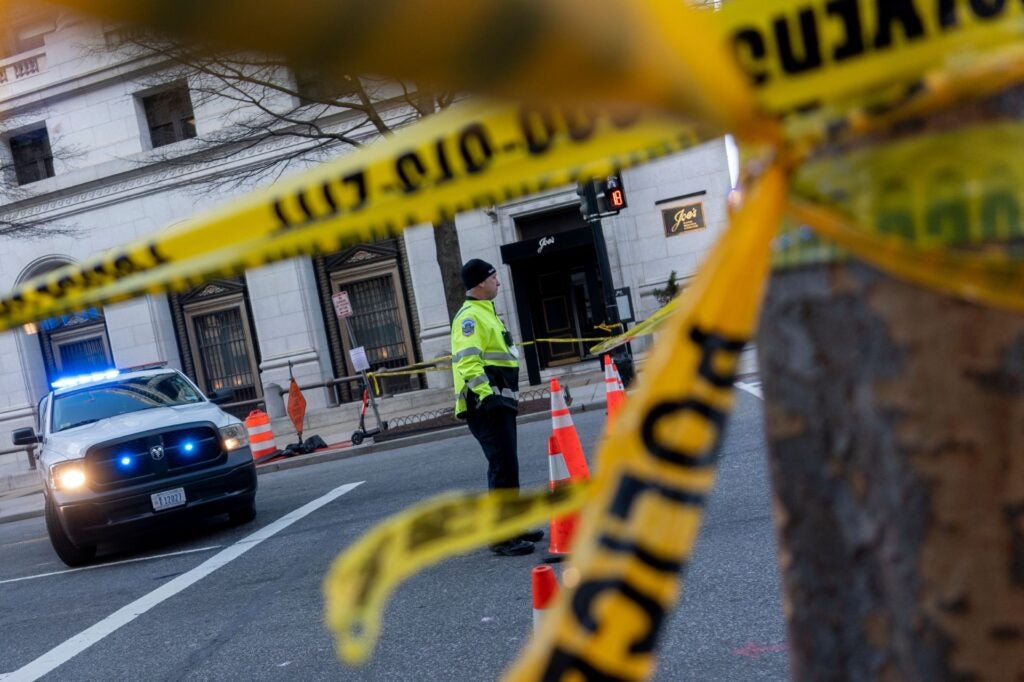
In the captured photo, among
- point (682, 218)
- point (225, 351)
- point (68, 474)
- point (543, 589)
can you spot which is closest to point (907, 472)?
point (543, 589)

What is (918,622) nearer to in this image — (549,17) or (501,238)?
(549,17)

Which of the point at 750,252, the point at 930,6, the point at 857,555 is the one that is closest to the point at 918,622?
the point at 857,555

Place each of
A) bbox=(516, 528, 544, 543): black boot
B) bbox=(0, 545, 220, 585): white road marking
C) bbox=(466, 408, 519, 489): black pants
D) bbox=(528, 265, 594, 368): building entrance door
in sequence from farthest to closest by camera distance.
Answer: bbox=(528, 265, 594, 368): building entrance door, bbox=(0, 545, 220, 585): white road marking, bbox=(466, 408, 519, 489): black pants, bbox=(516, 528, 544, 543): black boot

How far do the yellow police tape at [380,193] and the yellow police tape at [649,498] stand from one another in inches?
6.6

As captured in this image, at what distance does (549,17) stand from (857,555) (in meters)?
0.68

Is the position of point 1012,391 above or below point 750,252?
below

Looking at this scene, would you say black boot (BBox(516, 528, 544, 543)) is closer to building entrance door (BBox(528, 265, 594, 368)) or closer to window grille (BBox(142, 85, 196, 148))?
building entrance door (BBox(528, 265, 594, 368))

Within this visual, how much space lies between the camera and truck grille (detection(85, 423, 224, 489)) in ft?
29.0

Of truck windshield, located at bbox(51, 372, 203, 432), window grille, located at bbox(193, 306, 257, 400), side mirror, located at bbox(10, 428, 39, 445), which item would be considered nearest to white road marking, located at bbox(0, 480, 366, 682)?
truck windshield, located at bbox(51, 372, 203, 432)

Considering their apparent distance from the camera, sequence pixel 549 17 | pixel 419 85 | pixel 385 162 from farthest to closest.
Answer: pixel 385 162 → pixel 419 85 → pixel 549 17

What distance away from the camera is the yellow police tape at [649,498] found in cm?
83

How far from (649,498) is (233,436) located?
936 cm

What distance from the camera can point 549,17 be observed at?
2.11 ft

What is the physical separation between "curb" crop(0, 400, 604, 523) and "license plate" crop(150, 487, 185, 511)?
5.90 meters
